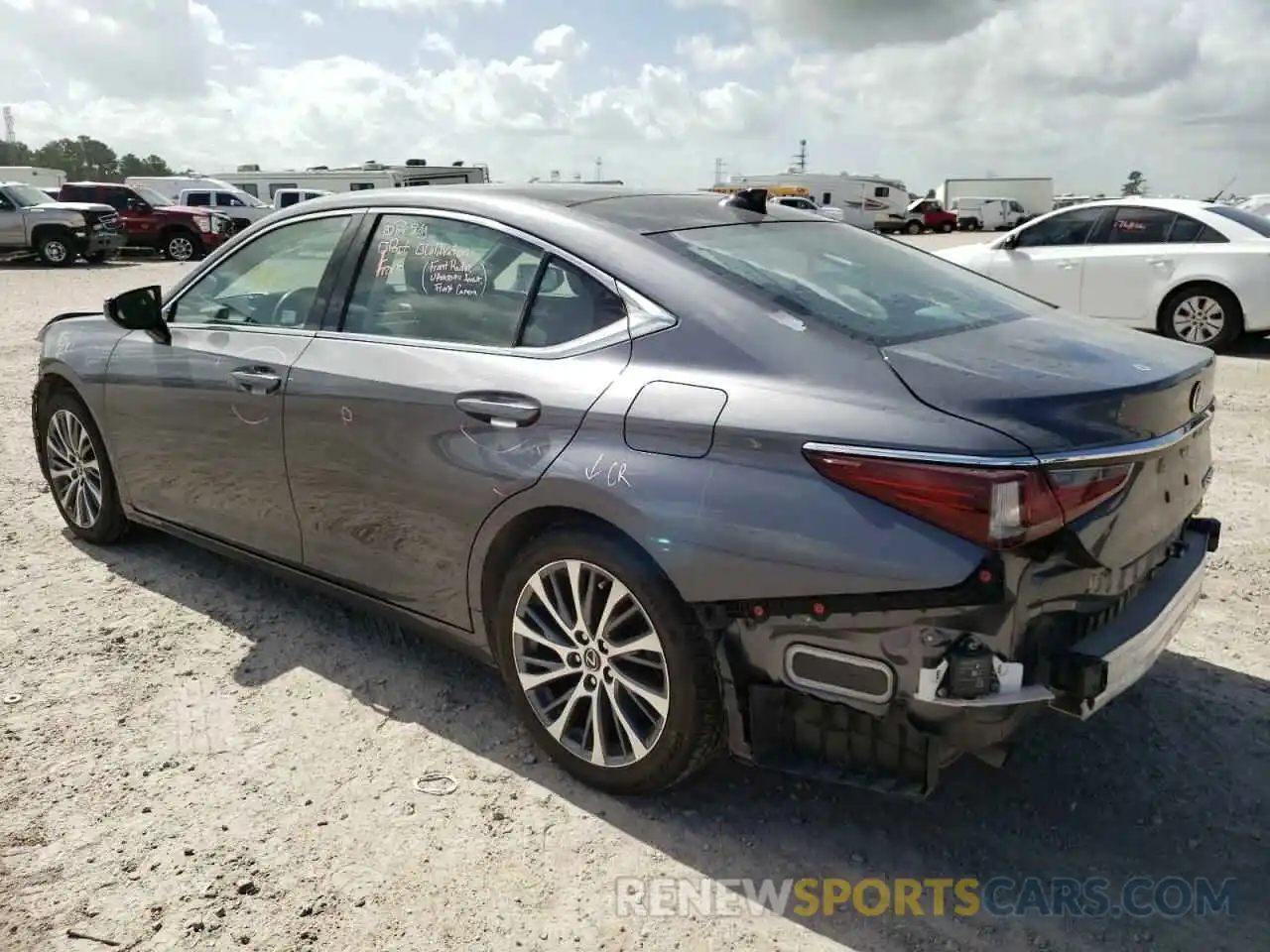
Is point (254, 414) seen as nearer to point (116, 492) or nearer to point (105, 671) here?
point (105, 671)

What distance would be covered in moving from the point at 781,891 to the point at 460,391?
1582 mm

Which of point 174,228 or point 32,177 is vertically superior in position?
point 32,177

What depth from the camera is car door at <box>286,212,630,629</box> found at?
2.76m

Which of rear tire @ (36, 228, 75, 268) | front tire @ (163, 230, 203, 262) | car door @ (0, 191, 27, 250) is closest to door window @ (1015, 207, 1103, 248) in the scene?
rear tire @ (36, 228, 75, 268)

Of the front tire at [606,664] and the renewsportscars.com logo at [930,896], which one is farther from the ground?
the front tire at [606,664]

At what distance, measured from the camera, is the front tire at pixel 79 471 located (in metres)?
4.51

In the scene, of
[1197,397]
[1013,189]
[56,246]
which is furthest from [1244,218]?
[1013,189]

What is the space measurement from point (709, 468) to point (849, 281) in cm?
87

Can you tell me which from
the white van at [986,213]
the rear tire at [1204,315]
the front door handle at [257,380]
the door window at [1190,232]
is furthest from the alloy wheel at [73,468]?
the white van at [986,213]

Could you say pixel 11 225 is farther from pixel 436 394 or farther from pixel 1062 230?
pixel 436 394

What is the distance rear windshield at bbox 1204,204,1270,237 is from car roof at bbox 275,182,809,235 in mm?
7980

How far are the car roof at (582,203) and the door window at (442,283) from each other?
0.24 ft

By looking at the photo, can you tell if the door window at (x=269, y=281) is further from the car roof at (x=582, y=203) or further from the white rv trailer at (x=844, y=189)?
the white rv trailer at (x=844, y=189)

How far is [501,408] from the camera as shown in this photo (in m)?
2.80
